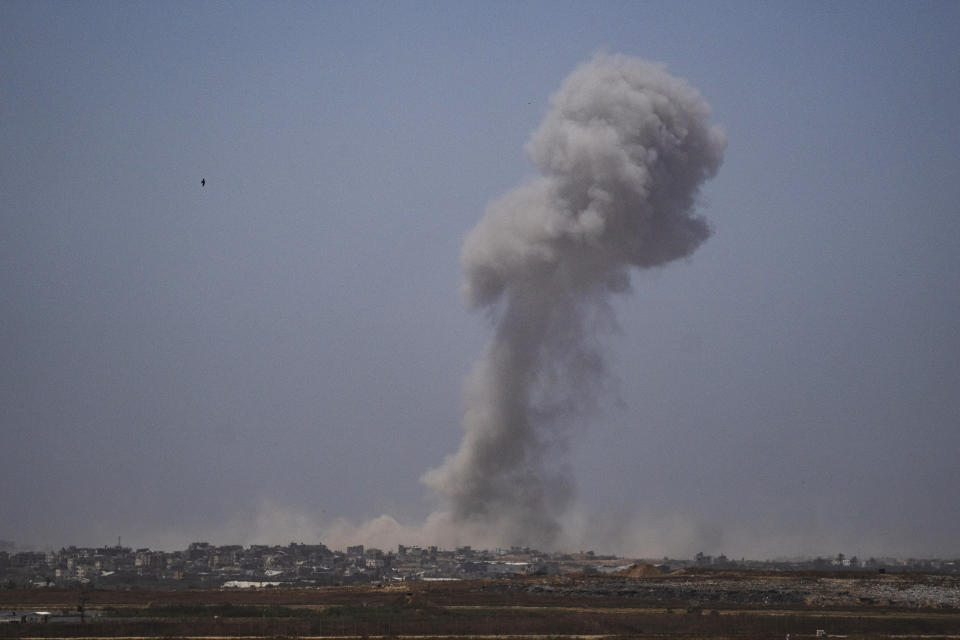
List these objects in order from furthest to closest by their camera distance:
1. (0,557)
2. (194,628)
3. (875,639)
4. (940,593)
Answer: (0,557)
(940,593)
(194,628)
(875,639)

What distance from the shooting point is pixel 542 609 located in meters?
73.2

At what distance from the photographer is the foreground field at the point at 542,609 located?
202 feet

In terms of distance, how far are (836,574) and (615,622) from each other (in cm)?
4426

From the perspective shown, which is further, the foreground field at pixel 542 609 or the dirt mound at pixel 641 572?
the dirt mound at pixel 641 572

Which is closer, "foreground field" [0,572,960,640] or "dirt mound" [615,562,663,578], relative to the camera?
"foreground field" [0,572,960,640]

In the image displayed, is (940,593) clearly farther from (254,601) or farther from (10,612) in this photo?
(10,612)

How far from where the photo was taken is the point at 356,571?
134500 mm

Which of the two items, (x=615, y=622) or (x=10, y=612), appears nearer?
(x=615, y=622)

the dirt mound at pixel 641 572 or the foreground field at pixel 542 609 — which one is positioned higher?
the dirt mound at pixel 641 572

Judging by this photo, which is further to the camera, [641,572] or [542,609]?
[641,572]

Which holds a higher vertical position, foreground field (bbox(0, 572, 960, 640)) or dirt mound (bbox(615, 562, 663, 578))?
dirt mound (bbox(615, 562, 663, 578))

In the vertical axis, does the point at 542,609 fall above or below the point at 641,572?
below

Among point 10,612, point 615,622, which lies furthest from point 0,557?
point 615,622

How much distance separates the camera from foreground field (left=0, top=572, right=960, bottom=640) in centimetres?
6147
